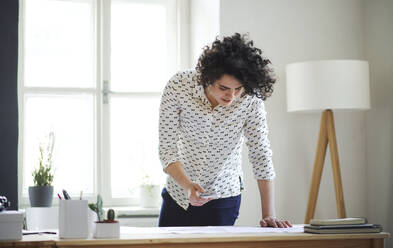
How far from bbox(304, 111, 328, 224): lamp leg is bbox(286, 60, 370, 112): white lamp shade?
192 mm

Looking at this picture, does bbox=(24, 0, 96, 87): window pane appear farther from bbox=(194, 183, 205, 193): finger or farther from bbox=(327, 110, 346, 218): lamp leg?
bbox=(194, 183, 205, 193): finger

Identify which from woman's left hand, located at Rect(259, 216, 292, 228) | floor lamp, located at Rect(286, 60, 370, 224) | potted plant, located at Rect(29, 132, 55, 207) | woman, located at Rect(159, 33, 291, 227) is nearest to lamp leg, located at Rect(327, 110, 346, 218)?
floor lamp, located at Rect(286, 60, 370, 224)

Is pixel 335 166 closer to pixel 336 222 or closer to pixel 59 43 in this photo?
pixel 336 222

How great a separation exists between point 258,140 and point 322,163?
1.34 m

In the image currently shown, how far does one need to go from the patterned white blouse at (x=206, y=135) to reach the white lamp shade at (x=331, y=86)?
112 cm

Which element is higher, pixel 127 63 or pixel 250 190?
pixel 127 63

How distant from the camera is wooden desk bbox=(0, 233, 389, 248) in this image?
196 cm

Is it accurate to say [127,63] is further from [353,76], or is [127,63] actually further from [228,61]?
[228,61]

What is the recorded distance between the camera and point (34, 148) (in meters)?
4.23

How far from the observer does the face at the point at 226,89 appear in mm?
2311

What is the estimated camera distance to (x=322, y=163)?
383 centimetres

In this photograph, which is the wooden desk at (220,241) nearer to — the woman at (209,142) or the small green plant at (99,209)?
the small green plant at (99,209)

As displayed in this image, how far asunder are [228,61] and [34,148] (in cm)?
236

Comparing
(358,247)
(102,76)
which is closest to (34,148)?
(102,76)
